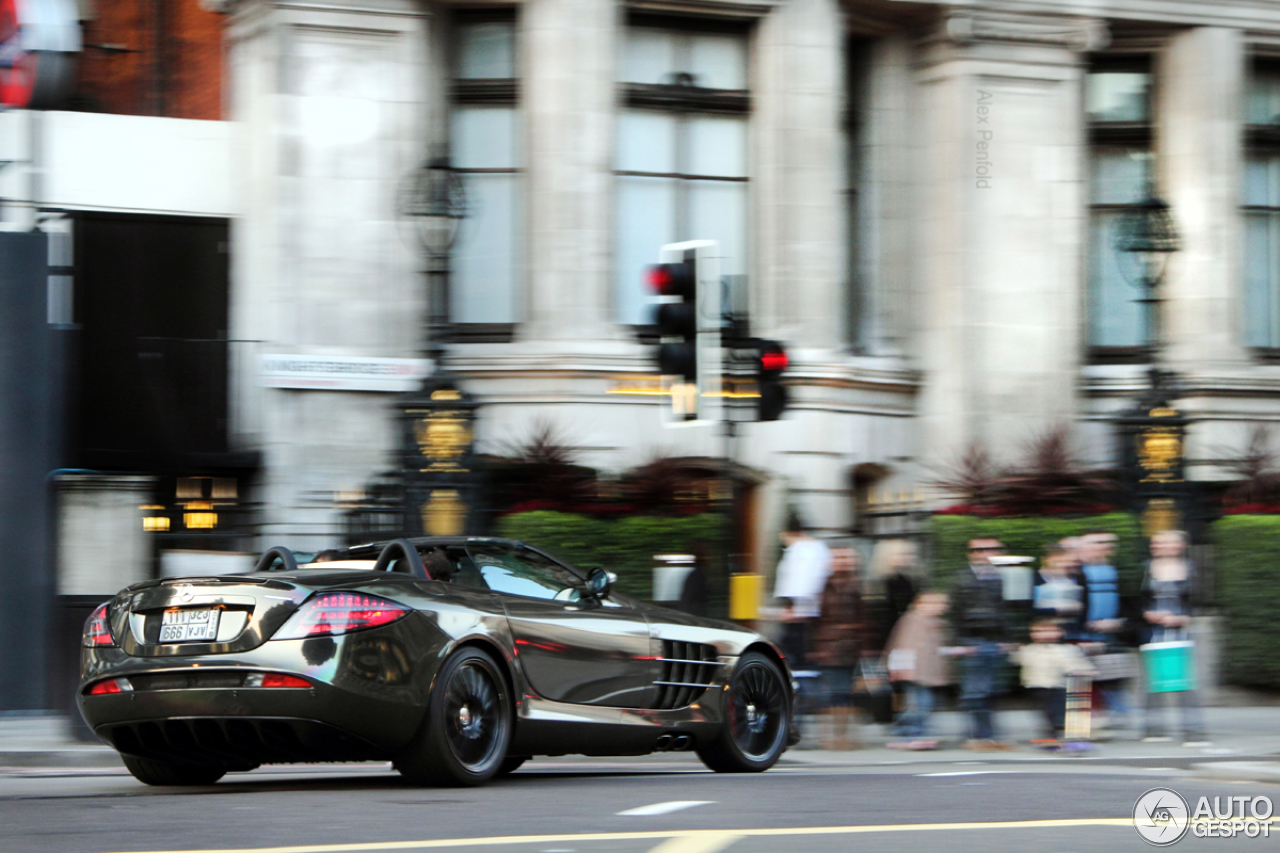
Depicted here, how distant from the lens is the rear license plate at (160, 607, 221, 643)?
8.27 metres

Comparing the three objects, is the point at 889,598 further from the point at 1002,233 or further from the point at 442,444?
the point at 1002,233

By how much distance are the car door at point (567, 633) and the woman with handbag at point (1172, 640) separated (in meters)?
5.84

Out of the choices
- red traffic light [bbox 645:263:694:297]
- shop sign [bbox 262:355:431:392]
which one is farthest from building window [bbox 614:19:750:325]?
red traffic light [bbox 645:263:694:297]

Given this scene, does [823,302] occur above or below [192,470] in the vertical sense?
above

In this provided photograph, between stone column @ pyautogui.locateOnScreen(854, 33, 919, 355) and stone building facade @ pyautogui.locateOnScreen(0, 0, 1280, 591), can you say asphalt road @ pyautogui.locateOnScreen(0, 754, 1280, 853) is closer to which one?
stone building facade @ pyautogui.locateOnScreen(0, 0, 1280, 591)

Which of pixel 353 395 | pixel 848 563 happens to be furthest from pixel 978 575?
pixel 353 395

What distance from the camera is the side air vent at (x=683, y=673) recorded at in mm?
9961

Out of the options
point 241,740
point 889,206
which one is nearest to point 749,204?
point 889,206

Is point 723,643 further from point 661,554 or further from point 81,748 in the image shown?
point 661,554

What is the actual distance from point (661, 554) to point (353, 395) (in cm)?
403

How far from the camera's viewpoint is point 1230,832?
7.23 m

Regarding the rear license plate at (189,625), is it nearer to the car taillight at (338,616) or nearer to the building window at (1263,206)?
the car taillight at (338,616)

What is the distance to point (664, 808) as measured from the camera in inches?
308

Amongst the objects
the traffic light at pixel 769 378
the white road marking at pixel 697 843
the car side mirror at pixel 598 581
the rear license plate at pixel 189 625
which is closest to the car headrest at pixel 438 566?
the car side mirror at pixel 598 581
